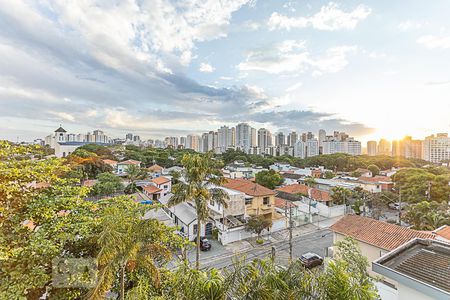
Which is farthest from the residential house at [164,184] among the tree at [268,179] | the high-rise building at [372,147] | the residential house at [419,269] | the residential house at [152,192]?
the high-rise building at [372,147]

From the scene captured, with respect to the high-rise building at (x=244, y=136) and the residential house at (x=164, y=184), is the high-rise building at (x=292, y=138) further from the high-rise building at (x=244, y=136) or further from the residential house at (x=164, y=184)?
the residential house at (x=164, y=184)

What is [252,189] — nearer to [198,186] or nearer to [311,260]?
[311,260]

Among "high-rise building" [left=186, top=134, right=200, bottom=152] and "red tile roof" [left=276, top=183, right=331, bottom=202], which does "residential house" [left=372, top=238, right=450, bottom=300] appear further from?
"high-rise building" [left=186, top=134, right=200, bottom=152]

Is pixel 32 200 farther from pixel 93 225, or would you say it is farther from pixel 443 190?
pixel 443 190

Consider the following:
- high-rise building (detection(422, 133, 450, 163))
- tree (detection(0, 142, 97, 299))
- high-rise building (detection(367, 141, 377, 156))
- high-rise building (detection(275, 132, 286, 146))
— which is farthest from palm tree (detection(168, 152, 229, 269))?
high-rise building (detection(367, 141, 377, 156))

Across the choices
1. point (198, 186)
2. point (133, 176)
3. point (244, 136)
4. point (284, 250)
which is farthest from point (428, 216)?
point (244, 136)

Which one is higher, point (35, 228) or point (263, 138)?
point (263, 138)
